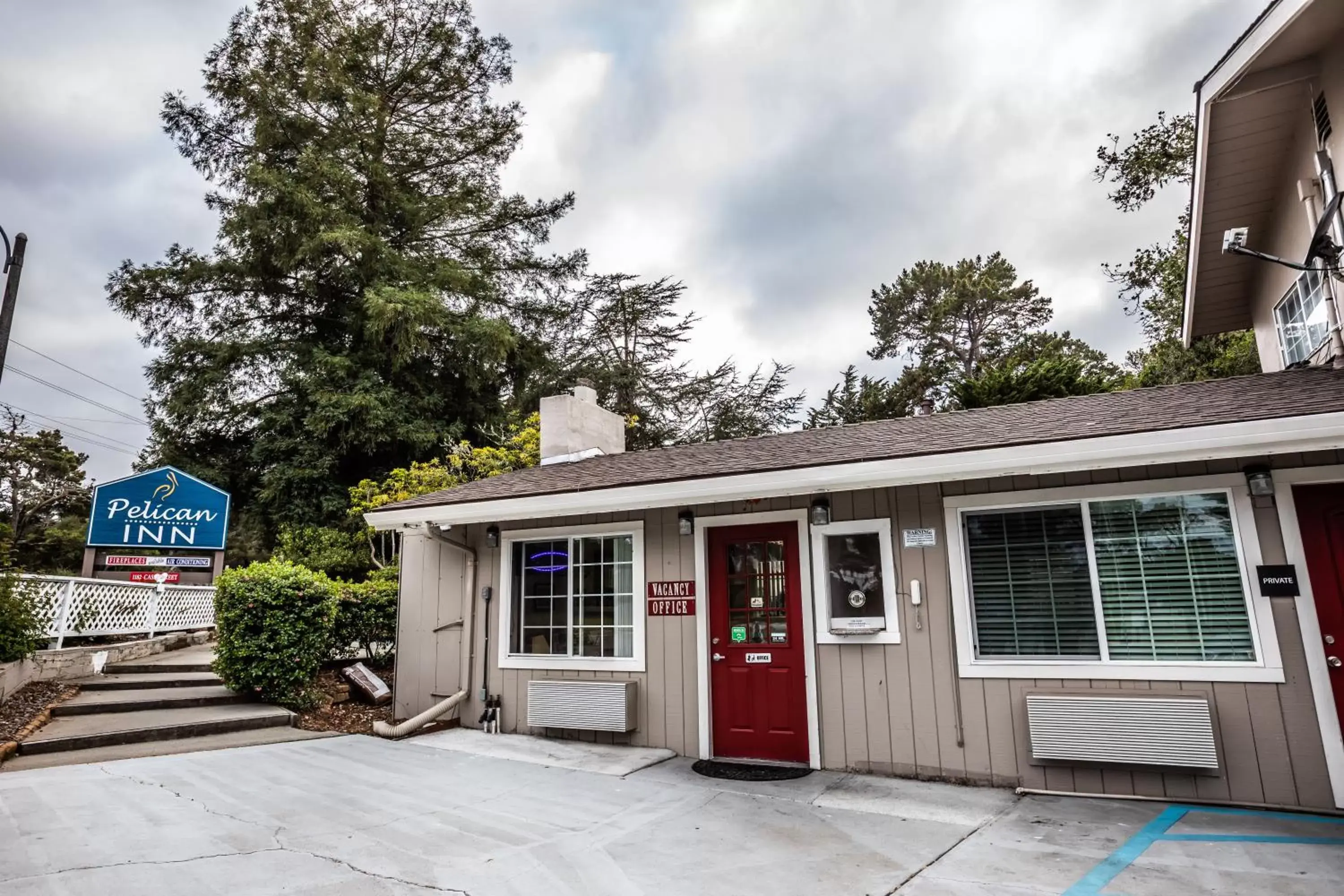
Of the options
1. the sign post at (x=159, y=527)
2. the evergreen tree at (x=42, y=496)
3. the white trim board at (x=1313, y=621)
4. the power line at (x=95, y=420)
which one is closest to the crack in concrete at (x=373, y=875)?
the white trim board at (x=1313, y=621)

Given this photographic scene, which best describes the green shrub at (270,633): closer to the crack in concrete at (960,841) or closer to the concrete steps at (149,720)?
the concrete steps at (149,720)

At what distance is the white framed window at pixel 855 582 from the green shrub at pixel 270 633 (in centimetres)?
540

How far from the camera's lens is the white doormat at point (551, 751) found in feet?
18.4

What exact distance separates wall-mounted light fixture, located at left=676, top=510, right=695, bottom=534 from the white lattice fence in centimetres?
653

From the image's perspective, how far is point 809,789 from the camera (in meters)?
4.88

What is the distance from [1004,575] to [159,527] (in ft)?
41.0

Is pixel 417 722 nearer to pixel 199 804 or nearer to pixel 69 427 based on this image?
pixel 199 804

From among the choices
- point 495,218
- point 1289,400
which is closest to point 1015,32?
point 1289,400

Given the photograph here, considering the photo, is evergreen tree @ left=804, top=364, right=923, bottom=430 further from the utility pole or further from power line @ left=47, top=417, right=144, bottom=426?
power line @ left=47, top=417, right=144, bottom=426

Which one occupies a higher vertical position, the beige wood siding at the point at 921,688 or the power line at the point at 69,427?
the power line at the point at 69,427

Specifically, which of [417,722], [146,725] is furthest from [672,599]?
[146,725]

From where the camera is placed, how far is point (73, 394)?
2309 centimetres

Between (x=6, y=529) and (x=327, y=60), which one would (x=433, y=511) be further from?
(x=327, y=60)

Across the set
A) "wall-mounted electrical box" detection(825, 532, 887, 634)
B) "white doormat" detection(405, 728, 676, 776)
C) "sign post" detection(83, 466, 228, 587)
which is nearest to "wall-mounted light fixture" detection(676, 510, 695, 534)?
"wall-mounted electrical box" detection(825, 532, 887, 634)
